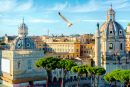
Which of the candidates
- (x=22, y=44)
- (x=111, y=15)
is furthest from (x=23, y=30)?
(x=111, y=15)

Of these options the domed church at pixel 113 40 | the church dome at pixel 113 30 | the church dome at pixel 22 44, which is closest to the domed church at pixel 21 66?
the church dome at pixel 22 44

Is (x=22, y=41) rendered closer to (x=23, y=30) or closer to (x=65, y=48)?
(x=23, y=30)

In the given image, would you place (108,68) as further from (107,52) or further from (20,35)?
(20,35)

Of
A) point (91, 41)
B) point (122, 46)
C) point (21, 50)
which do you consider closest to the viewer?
point (21, 50)

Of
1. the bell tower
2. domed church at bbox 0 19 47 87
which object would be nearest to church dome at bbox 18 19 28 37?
domed church at bbox 0 19 47 87

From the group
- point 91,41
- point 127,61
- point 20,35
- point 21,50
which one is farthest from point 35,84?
point 91,41

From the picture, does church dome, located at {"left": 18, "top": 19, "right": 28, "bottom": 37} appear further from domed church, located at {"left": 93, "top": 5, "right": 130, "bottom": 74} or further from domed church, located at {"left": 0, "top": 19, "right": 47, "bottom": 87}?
domed church, located at {"left": 93, "top": 5, "right": 130, "bottom": 74}

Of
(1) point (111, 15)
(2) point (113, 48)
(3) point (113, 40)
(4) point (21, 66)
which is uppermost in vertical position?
(1) point (111, 15)

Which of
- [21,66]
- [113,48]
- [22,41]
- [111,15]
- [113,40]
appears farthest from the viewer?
[111,15]

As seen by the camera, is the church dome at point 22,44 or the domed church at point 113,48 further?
the domed church at point 113,48

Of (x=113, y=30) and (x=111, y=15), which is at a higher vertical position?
(x=111, y=15)

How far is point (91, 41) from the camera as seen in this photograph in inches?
3755

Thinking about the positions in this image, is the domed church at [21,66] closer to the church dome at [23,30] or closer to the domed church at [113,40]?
the church dome at [23,30]

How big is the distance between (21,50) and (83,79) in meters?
15.0
